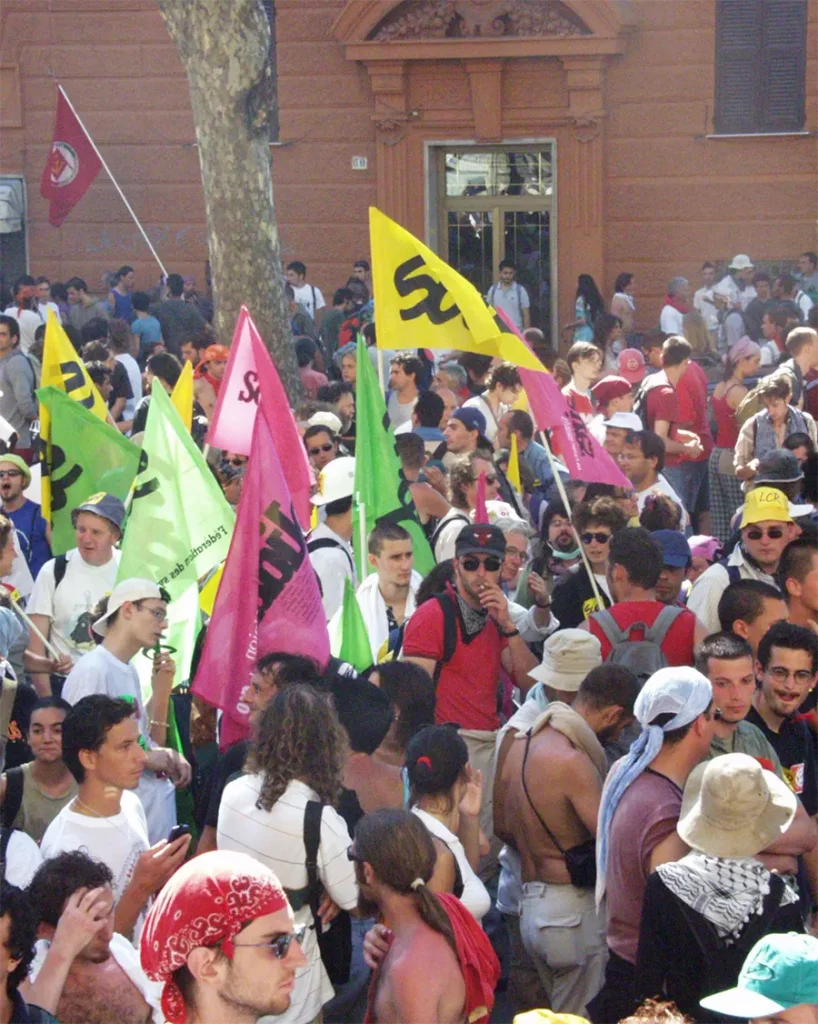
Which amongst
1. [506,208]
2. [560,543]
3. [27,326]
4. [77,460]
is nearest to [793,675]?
[560,543]

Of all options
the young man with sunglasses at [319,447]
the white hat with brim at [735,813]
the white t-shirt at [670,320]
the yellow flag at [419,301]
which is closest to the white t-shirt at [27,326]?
the young man with sunglasses at [319,447]

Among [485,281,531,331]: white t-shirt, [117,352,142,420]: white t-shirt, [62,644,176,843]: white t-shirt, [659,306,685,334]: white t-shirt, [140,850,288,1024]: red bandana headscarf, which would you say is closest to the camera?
[140,850,288,1024]: red bandana headscarf

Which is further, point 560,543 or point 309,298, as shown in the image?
point 309,298

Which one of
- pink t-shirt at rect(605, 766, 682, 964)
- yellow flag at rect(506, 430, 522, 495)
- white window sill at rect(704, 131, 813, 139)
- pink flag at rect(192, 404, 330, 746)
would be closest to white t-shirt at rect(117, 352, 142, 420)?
yellow flag at rect(506, 430, 522, 495)

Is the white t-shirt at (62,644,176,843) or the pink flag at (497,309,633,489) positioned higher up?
the pink flag at (497,309,633,489)

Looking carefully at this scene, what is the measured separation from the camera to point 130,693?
5.23m

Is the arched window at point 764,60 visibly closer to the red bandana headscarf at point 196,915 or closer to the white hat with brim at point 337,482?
the white hat with brim at point 337,482

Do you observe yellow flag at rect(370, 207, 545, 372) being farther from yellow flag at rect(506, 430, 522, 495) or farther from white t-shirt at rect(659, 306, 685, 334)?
white t-shirt at rect(659, 306, 685, 334)

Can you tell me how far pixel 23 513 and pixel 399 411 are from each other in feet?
10.0

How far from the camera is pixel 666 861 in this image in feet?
13.0

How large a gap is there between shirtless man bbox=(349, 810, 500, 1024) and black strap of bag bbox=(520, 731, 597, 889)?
2.64ft

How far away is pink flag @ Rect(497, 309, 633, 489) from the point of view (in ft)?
22.5

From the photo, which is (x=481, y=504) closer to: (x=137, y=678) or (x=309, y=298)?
(x=137, y=678)

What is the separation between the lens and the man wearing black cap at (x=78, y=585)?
6191mm
